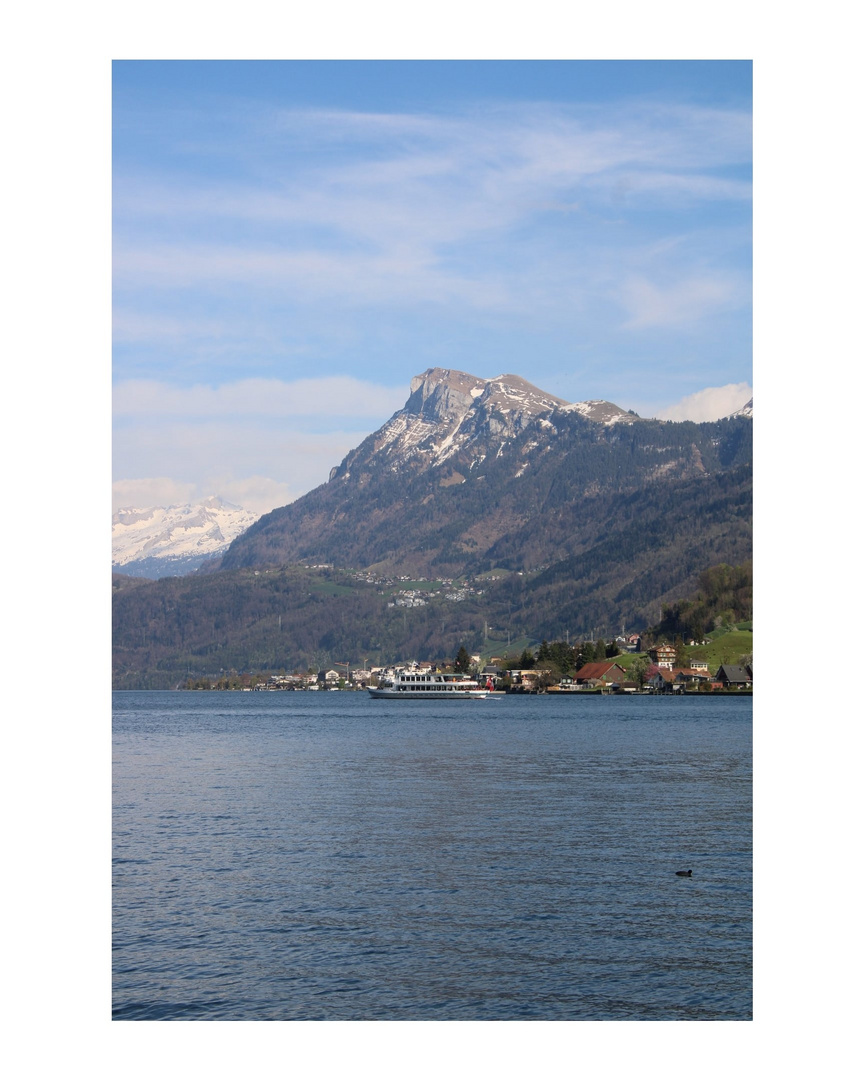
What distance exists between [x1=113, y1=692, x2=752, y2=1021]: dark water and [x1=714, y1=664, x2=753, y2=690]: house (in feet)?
417

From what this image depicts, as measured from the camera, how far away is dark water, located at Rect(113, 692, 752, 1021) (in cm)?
1989

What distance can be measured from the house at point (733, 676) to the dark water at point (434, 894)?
12711cm

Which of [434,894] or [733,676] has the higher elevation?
Result: [434,894]

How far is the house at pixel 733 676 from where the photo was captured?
17976 cm

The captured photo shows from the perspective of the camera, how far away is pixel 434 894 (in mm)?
26844

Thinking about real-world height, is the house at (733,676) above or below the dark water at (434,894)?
below

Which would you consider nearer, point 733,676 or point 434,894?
point 434,894

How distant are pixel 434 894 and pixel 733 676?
165051 mm

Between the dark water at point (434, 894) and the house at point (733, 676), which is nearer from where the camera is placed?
the dark water at point (434, 894)

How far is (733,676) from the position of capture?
184 metres
